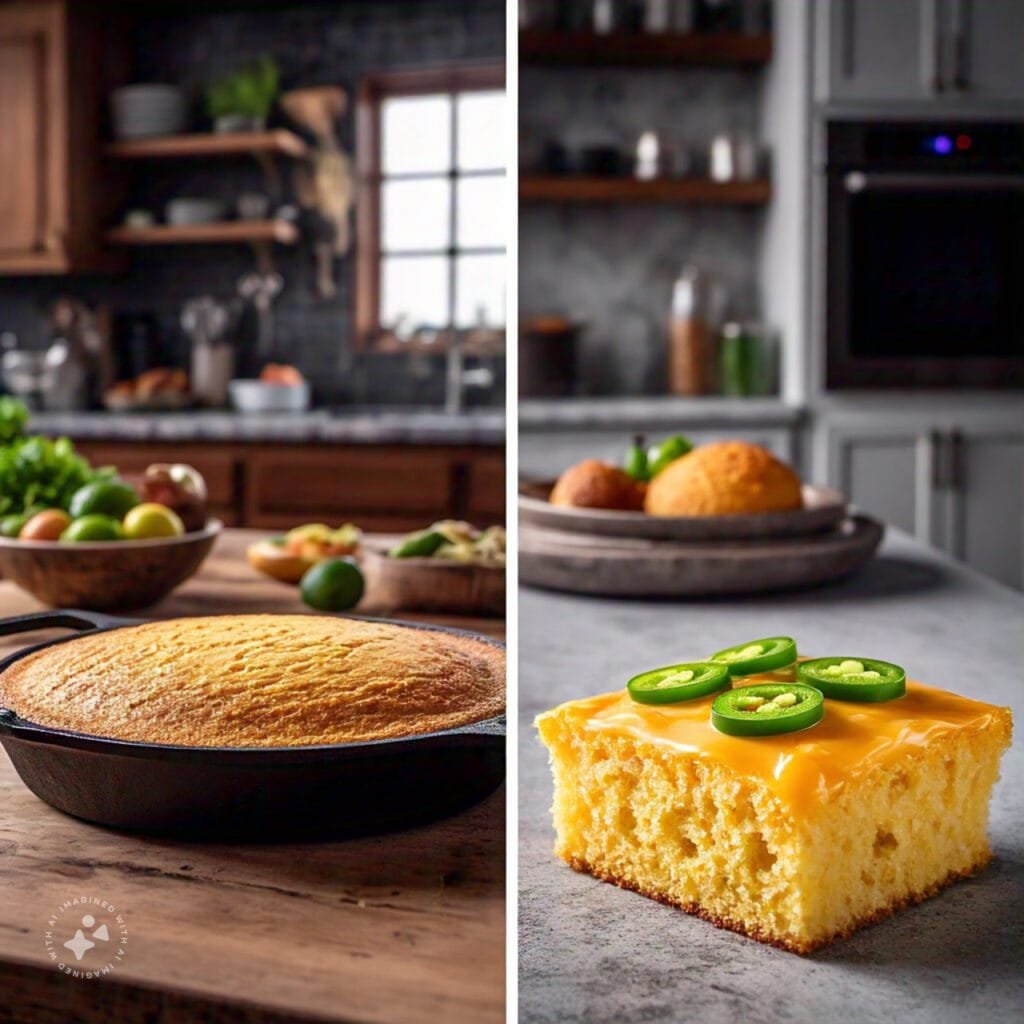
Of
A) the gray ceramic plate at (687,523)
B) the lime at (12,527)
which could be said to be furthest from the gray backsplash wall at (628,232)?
the lime at (12,527)

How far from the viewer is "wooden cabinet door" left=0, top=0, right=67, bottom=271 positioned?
3.86 meters

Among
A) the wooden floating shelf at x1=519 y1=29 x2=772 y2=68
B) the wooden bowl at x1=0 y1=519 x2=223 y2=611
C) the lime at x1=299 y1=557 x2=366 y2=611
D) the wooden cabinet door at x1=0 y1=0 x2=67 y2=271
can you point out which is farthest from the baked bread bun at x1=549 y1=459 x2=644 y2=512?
the wooden cabinet door at x1=0 y1=0 x2=67 y2=271

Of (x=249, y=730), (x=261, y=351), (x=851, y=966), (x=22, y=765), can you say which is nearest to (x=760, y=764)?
(x=851, y=966)

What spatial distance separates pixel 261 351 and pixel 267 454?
2.86 ft

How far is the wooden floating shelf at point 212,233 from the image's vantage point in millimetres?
3928

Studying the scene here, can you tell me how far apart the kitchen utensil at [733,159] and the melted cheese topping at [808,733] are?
315 centimetres

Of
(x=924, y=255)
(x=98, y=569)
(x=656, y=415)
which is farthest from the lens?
(x=924, y=255)

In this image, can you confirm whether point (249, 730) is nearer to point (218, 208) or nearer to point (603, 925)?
point (603, 925)

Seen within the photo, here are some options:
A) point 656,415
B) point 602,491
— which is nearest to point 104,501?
point 602,491

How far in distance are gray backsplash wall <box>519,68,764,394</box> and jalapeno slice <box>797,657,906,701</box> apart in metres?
3.20

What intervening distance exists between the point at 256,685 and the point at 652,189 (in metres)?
3.16

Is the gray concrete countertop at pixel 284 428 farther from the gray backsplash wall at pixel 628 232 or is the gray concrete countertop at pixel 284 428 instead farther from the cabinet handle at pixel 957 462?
the cabinet handle at pixel 957 462

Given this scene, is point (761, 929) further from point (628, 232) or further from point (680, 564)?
point (628, 232)

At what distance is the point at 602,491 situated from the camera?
4.69ft
